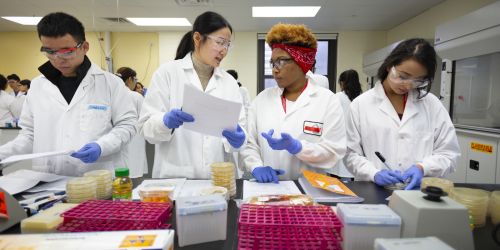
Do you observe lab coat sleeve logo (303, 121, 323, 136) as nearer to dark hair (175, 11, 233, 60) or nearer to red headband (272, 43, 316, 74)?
red headband (272, 43, 316, 74)

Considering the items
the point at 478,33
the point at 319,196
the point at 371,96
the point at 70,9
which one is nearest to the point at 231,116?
the point at 319,196

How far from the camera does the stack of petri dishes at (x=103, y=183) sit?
1.10 m

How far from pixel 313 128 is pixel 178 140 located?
698 millimetres

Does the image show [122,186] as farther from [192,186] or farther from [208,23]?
[208,23]

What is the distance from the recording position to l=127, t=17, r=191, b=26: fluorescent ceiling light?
5655 millimetres

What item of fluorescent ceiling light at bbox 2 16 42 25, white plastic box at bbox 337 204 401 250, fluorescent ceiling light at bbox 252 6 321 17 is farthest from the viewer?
fluorescent ceiling light at bbox 2 16 42 25

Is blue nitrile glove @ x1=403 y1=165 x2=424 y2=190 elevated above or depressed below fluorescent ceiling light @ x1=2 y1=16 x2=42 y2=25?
below

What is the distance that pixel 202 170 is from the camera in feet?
5.12

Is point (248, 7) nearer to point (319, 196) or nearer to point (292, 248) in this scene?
point (319, 196)

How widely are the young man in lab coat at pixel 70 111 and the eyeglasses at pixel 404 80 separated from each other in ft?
4.71

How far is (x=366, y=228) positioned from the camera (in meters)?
0.73

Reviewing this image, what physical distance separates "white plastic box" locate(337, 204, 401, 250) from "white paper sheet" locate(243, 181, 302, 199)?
1.52ft

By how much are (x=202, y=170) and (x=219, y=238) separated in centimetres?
75

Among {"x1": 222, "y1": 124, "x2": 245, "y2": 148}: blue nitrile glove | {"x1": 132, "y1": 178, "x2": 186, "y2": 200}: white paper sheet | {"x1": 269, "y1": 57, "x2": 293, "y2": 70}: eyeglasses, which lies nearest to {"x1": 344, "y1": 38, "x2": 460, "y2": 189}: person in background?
{"x1": 269, "y1": 57, "x2": 293, "y2": 70}: eyeglasses
